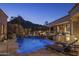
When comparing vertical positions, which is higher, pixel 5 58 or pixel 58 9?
pixel 58 9

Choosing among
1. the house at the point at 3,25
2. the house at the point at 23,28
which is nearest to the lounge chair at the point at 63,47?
the house at the point at 23,28

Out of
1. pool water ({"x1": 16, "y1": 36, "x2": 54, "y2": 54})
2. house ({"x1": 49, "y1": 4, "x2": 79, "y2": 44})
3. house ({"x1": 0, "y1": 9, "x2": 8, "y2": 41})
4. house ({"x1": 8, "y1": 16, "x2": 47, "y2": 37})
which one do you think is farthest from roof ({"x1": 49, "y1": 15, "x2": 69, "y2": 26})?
house ({"x1": 0, "y1": 9, "x2": 8, "y2": 41})

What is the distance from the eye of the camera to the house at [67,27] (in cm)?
1012

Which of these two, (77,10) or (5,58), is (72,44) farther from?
→ (5,58)

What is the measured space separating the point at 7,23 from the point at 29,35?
1.56 ft

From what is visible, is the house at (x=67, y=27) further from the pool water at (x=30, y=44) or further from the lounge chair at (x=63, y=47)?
the pool water at (x=30, y=44)

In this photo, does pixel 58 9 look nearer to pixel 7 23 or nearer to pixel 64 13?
pixel 64 13

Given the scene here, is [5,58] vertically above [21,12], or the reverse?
[21,12]

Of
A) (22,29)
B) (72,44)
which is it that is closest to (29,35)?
(22,29)

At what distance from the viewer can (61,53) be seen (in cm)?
1014

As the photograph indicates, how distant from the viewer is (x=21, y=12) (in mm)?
10141

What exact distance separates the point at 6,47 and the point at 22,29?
0.46 m

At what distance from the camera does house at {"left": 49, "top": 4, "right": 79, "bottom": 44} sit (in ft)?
33.2

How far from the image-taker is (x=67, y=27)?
10195mm
